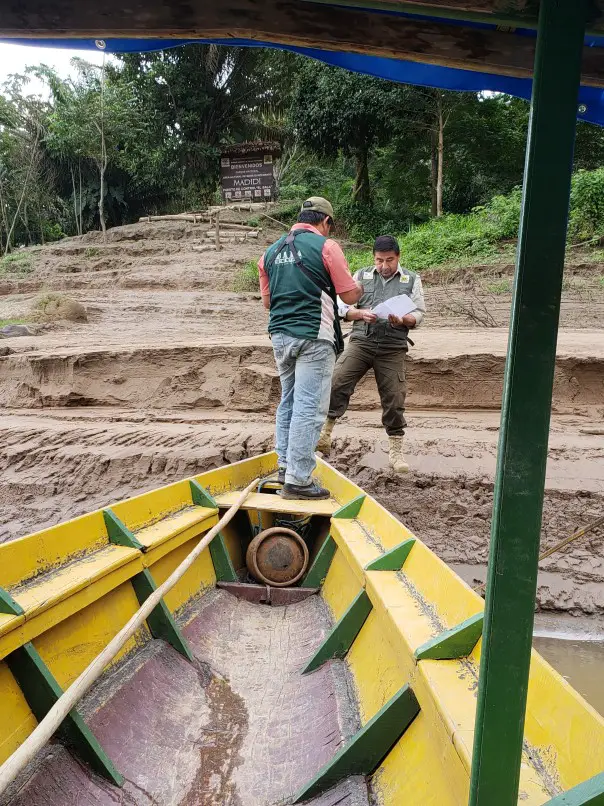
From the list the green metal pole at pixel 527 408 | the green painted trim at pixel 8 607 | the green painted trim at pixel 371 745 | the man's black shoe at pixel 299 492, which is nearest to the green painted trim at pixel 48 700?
the green painted trim at pixel 8 607

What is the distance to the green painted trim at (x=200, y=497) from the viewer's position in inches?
145

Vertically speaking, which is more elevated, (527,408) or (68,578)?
(527,408)

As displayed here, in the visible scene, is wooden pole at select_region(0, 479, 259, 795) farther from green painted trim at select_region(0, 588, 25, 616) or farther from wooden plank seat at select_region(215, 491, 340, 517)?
wooden plank seat at select_region(215, 491, 340, 517)

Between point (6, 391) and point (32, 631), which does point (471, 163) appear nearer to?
point (6, 391)

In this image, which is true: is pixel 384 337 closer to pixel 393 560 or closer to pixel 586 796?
pixel 393 560

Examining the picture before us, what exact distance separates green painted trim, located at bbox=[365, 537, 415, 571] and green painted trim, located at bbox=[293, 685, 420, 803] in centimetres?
72

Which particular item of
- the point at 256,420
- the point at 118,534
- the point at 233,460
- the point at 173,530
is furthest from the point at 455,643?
the point at 256,420

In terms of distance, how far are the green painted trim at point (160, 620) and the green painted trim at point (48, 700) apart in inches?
28.8

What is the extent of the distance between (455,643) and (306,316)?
2299mm

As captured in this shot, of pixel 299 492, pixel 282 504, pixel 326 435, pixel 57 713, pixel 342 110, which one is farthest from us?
pixel 342 110

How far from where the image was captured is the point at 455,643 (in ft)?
6.00

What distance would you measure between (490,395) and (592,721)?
20.9 feet

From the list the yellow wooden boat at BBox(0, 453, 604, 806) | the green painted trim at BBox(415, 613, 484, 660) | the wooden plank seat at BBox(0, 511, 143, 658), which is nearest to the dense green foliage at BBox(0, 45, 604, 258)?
the yellow wooden boat at BBox(0, 453, 604, 806)

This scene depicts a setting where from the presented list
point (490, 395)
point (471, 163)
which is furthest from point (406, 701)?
point (471, 163)
